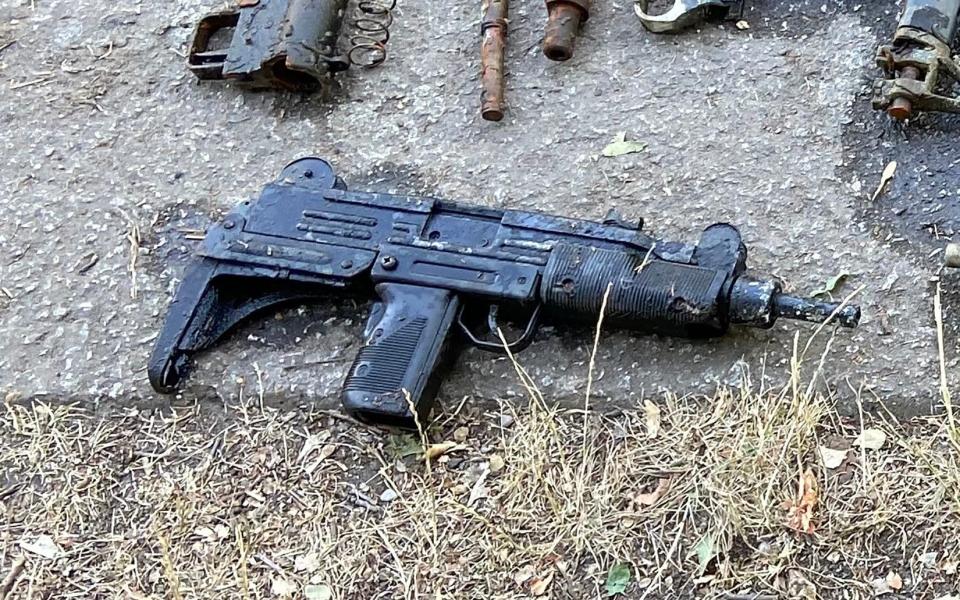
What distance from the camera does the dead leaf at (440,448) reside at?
2877mm

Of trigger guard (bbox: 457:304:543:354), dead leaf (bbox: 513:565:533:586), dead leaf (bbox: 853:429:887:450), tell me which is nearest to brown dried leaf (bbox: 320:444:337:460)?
trigger guard (bbox: 457:304:543:354)

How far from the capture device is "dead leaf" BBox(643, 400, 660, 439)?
9.31ft

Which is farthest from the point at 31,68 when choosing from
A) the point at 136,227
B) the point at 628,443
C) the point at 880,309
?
the point at 880,309

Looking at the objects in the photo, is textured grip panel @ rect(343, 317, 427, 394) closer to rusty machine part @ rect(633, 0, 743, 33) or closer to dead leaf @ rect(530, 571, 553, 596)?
dead leaf @ rect(530, 571, 553, 596)

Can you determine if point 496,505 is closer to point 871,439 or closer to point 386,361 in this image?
point 386,361

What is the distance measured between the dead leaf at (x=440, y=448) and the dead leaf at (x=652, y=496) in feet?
1.49

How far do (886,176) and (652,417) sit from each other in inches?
38.7

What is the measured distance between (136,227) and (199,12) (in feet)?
3.16

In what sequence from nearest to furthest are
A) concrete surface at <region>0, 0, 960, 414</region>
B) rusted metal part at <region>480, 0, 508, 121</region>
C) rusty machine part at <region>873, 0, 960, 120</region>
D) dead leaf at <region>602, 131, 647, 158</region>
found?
concrete surface at <region>0, 0, 960, 414</region>
rusty machine part at <region>873, 0, 960, 120</region>
dead leaf at <region>602, 131, 647, 158</region>
rusted metal part at <region>480, 0, 508, 121</region>

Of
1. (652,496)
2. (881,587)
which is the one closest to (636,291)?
(652,496)

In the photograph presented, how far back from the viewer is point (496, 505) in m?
2.78

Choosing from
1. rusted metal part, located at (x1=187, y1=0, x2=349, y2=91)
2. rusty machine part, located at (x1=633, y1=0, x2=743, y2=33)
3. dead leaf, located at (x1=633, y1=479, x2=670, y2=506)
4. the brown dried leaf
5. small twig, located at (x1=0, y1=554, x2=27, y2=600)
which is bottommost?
small twig, located at (x1=0, y1=554, x2=27, y2=600)

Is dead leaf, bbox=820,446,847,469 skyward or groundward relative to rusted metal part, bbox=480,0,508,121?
groundward

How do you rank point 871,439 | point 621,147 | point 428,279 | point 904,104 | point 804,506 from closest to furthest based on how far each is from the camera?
point 804,506 → point 871,439 → point 428,279 → point 904,104 → point 621,147
